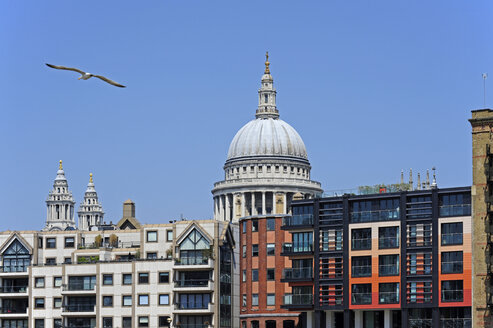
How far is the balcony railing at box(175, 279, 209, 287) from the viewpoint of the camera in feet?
527

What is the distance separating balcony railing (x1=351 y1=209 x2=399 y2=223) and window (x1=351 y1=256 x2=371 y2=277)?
4.22m

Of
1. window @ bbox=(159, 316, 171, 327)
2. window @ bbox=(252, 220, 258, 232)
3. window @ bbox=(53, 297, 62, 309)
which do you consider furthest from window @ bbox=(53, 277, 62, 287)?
window @ bbox=(252, 220, 258, 232)

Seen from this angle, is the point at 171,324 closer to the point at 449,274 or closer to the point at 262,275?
the point at 262,275

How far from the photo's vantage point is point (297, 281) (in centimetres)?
15325

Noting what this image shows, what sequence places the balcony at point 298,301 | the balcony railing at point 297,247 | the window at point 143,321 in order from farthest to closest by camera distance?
the window at point 143,321
the balcony railing at point 297,247
the balcony at point 298,301

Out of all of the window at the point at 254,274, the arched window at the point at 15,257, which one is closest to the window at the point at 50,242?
the arched window at the point at 15,257

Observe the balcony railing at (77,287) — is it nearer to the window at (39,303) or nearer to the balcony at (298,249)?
the window at (39,303)

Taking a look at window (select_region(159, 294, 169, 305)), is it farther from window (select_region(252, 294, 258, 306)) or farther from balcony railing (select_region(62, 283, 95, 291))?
window (select_region(252, 294, 258, 306))

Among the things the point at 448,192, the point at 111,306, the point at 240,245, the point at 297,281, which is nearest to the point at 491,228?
the point at 448,192

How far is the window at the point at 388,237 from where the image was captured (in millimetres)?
146375

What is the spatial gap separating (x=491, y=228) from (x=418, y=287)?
10.1 meters

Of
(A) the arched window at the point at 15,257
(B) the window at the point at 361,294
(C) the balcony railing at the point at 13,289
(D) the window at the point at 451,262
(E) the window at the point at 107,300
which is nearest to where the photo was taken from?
(D) the window at the point at 451,262

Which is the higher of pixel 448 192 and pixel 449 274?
pixel 448 192

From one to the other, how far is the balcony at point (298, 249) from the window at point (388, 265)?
9.58 meters
